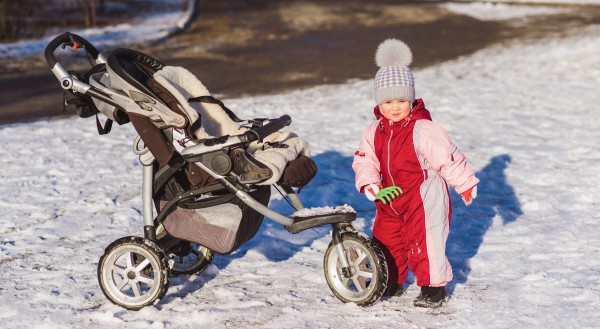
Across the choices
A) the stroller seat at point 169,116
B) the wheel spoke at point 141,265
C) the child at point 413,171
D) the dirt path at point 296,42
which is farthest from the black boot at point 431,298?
the dirt path at point 296,42

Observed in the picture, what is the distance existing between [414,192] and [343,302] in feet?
2.34

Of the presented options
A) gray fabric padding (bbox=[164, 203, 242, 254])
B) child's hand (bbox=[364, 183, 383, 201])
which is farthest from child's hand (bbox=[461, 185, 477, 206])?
gray fabric padding (bbox=[164, 203, 242, 254])

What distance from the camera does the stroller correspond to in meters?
4.71

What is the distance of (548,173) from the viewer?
774 cm

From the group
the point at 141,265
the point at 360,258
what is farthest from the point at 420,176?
the point at 141,265

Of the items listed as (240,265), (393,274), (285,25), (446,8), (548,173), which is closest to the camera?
(393,274)

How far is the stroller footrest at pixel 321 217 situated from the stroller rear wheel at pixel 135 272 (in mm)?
722

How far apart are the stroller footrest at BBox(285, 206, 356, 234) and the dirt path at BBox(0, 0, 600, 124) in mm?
5956

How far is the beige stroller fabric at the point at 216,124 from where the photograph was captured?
15.7 ft

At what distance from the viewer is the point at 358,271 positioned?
15.8 ft

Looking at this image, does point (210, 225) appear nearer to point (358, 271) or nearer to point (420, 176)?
point (358, 271)

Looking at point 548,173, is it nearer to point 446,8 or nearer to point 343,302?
point 343,302

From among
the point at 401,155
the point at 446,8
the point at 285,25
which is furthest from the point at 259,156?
the point at 446,8

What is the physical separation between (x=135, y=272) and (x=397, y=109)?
1.66 meters
